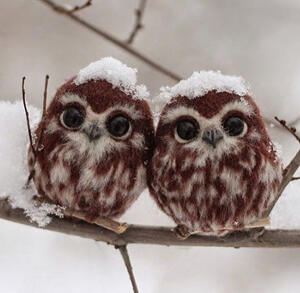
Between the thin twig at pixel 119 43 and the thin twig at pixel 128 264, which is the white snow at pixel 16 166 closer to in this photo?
the thin twig at pixel 128 264

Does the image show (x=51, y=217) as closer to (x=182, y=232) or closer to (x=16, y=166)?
(x=16, y=166)

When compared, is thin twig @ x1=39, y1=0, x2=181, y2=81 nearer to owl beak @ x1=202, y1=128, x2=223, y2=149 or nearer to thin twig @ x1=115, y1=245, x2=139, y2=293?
owl beak @ x1=202, y1=128, x2=223, y2=149

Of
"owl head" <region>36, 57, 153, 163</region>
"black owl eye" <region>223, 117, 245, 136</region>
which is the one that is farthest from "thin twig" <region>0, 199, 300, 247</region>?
"black owl eye" <region>223, 117, 245, 136</region>

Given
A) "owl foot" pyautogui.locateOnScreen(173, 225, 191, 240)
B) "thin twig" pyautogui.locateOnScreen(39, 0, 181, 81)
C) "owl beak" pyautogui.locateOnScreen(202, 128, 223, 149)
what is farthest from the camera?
"thin twig" pyautogui.locateOnScreen(39, 0, 181, 81)

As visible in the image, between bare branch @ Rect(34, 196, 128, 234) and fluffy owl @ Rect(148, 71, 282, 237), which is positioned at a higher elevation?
fluffy owl @ Rect(148, 71, 282, 237)

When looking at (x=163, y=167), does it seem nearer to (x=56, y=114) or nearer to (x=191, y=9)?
(x=56, y=114)

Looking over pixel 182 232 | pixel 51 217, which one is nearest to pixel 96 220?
pixel 51 217

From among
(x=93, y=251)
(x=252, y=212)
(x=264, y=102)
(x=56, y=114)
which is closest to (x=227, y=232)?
(x=252, y=212)
